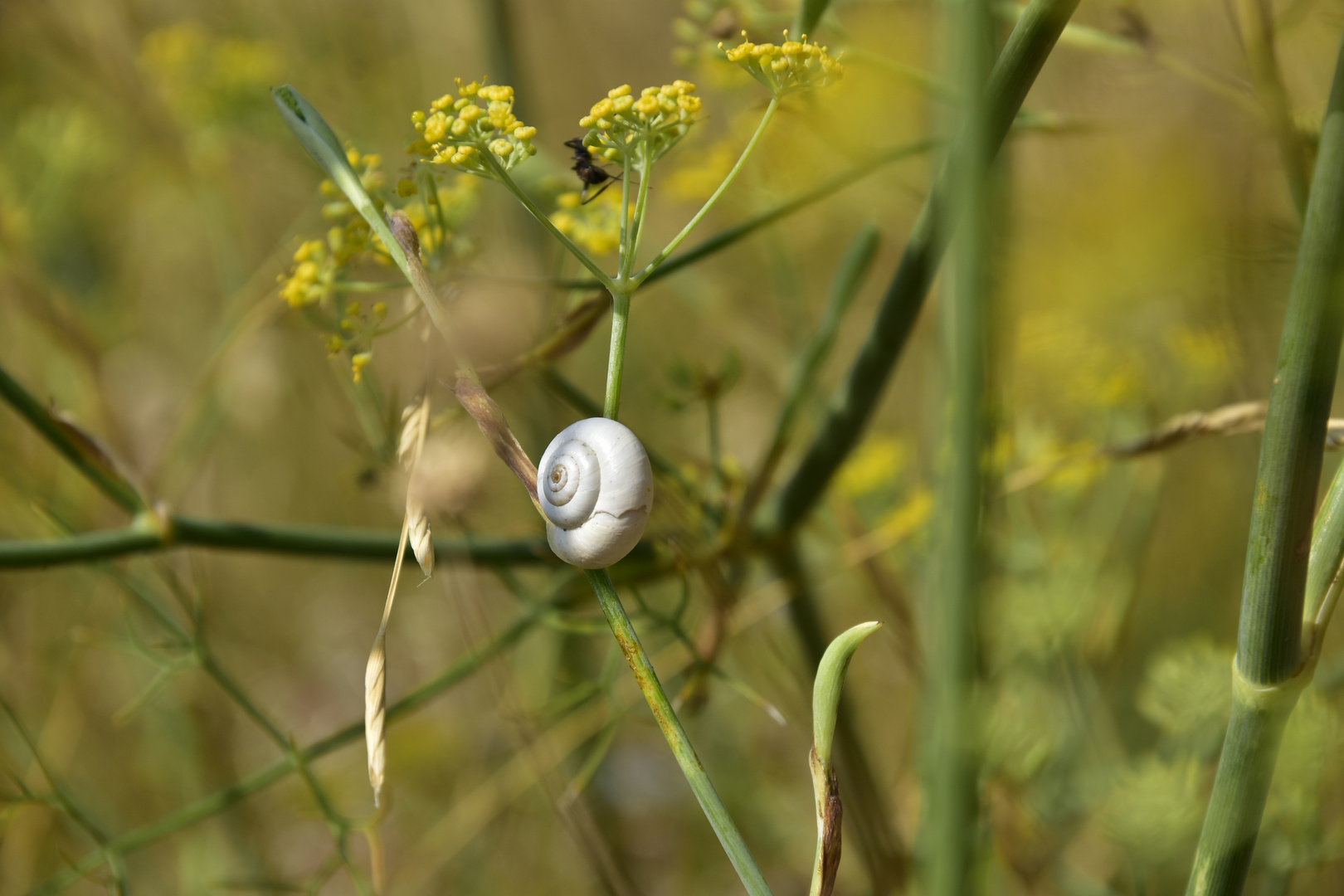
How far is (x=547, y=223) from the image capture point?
45 cm

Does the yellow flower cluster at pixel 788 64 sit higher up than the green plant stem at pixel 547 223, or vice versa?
the yellow flower cluster at pixel 788 64

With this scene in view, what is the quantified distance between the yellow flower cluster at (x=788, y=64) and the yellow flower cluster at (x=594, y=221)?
0.20 m

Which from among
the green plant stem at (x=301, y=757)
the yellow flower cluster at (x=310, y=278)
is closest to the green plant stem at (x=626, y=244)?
the yellow flower cluster at (x=310, y=278)

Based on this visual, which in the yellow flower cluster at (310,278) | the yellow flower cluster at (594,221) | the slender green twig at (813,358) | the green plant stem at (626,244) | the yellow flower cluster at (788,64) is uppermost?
the yellow flower cluster at (788,64)

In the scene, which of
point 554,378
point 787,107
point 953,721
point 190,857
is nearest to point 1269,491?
point 953,721

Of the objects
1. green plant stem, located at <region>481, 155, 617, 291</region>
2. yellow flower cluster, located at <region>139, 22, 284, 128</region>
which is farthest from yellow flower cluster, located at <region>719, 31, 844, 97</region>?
yellow flower cluster, located at <region>139, 22, 284, 128</region>

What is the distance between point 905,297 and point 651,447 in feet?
1.33

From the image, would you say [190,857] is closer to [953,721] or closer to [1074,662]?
[1074,662]

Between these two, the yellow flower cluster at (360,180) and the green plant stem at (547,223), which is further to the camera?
the yellow flower cluster at (360,180)

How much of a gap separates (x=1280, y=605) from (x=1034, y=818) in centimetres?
75

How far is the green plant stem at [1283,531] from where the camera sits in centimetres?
40

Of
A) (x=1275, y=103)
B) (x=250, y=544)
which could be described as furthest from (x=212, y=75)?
(x=1275, y=103)

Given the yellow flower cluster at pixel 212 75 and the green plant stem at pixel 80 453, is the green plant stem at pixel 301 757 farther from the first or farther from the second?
the yellow flower cluster at pixel 212 75

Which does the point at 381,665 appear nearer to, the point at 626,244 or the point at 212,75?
the point at 626,244
